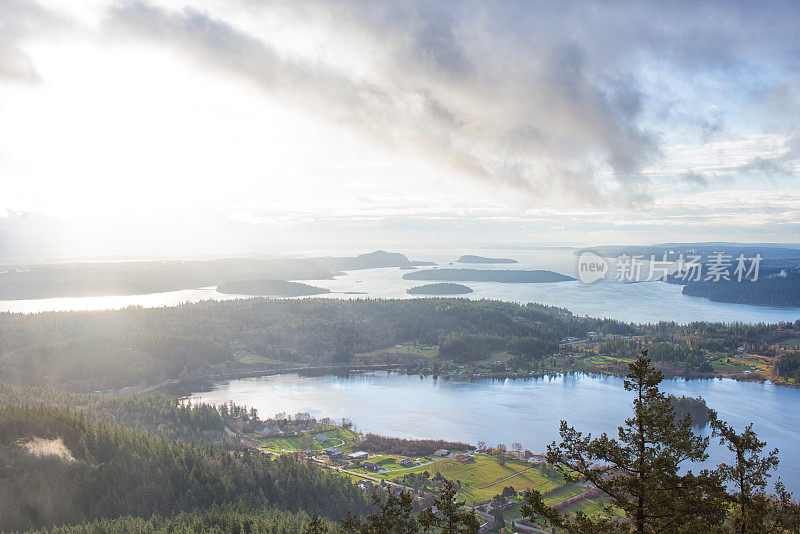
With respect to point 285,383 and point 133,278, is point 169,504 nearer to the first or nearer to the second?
point 285,383

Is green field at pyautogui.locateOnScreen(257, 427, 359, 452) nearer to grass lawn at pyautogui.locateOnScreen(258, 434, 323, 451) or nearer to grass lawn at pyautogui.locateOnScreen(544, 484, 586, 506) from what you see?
grass lawn at pyautogui.locateOnScreen(258, 434, 323, 451)

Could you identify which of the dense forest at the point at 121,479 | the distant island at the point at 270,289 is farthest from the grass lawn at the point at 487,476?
the distant island at the point at 270,289

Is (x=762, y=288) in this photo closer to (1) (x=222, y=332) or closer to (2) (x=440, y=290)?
(2) (x=440, y=290)

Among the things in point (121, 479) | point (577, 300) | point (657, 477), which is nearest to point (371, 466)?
point (121, 479)

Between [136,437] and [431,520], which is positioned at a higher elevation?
[431,520]

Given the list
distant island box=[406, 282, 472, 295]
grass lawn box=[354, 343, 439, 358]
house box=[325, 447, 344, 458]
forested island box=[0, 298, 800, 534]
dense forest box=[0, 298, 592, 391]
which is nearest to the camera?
forested island box=[0, 298, 800, 534]

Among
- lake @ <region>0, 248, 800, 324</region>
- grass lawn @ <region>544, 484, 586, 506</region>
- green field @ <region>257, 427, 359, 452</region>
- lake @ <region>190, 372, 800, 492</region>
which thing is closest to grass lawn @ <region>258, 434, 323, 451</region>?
green field @ <region>257, 427, 359, 452</region>

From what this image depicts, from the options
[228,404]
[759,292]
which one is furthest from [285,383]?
[759,292]

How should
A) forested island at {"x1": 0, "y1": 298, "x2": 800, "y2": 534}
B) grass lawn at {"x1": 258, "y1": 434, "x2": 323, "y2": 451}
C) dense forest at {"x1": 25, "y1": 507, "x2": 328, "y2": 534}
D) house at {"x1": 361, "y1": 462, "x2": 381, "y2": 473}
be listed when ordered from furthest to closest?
grass lawn at {"x1": 258, "y1": 434, "x2": 323, "y2": 451} → house at {"x1": 361, "y1": 462, "x2": 381, "y2": 473} → forested island at {"x1": 0, "y1": 298, "x2": 800, "y2": 534} → dense forest at {"x1": 25, "y1": 507, "x2": 328, "y2": 534}
